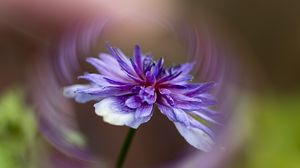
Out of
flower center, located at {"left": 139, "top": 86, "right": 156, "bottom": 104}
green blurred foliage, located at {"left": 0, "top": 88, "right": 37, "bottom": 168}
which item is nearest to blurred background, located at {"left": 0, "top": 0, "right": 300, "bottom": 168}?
green blurred foliage, located at {"left": 0, "top": 88, "right": 37, "bottom": 168}

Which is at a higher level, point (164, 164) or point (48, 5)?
point (48, 5)

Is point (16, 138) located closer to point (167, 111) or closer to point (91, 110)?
point (91, 110)

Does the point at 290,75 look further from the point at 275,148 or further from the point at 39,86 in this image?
the point at 39,86

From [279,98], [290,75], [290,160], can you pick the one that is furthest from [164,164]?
[290,75]

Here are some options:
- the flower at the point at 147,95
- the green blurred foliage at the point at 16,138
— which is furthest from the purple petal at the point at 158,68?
the green blurred foliage at the point at 16,138

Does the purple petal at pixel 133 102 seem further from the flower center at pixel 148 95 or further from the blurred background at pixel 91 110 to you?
the blurred background at pixel 91 110

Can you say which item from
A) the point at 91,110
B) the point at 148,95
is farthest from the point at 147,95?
the point at 91,110
